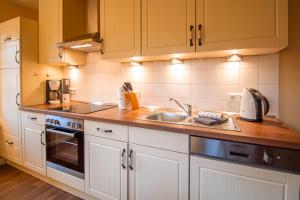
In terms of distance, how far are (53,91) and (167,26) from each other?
1.83 m

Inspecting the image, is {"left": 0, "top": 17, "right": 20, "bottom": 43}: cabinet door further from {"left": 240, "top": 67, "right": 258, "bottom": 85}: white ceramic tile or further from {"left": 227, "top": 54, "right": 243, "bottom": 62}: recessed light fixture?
{"left": 240, "top": 67, "right": 258, "bottom": 85}: white ceramic tile

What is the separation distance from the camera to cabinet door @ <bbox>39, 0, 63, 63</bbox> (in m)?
2.04

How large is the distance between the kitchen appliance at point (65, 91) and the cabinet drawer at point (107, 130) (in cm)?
103

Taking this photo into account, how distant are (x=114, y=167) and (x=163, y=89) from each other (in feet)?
2.98

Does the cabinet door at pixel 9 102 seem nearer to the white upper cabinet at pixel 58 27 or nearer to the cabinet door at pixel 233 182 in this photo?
the white upper cabinet at pixel 58 27

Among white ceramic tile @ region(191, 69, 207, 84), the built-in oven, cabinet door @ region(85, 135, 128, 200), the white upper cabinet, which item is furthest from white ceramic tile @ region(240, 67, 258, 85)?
the white upper cabinet

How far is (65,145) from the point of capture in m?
1.74

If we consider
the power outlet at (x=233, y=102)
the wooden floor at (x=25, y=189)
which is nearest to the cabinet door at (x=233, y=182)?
the power outlet at (x=233, y=102)

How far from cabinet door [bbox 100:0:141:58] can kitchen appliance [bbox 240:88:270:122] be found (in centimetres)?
97

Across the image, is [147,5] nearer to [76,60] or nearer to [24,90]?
[76,60]

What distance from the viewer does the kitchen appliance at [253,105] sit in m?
1.24

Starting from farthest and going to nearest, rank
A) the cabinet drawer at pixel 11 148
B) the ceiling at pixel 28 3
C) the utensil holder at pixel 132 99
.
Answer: the ceiling at pixel 28 3 < the cabinet drawer at pixel 11 148 < the utensil holder at pixel 132 99

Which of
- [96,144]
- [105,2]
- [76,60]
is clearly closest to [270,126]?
[96,144]

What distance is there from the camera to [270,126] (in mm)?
1164
